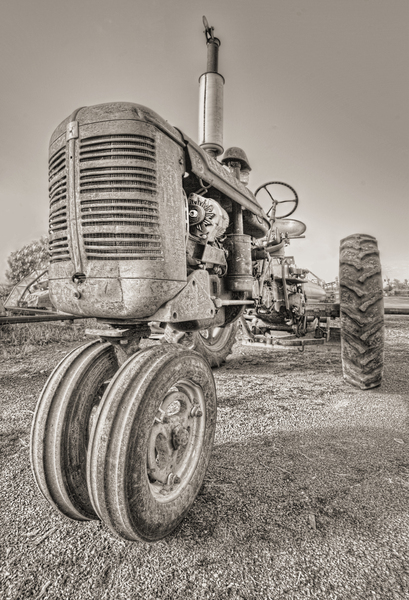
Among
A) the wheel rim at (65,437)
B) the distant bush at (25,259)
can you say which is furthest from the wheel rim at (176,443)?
the distant bush at (25,259)

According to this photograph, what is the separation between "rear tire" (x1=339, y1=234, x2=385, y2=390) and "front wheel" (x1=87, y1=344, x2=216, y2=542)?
2.25 metres

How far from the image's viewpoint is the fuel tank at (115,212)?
146cm

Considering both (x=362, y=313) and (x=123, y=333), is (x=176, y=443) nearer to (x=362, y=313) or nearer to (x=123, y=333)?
(x=123, y=333)

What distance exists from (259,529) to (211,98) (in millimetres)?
4586

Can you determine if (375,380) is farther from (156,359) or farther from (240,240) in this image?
(156,359)

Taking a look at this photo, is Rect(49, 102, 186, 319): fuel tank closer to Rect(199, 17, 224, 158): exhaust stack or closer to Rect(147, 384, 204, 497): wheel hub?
Rect(147, 384, 204, 497): wheel hub

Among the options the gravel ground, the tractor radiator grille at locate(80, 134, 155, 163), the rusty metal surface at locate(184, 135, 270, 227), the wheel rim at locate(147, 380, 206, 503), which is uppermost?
the rusty metal surface at locate(184, 135, 270, 227)

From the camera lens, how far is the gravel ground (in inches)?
45.5

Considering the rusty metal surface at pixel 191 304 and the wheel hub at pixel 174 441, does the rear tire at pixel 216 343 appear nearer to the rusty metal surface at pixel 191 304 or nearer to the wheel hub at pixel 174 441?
the rusty metal surface at pixel 191 304

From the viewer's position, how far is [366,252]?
3.48 meters

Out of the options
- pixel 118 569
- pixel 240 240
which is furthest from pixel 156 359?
pixel 240 240

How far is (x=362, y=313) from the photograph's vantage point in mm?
3359

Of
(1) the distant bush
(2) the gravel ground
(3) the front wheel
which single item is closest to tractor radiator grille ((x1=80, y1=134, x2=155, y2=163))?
(3) the front wheel

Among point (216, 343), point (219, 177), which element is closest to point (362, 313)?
point (216, 343)
